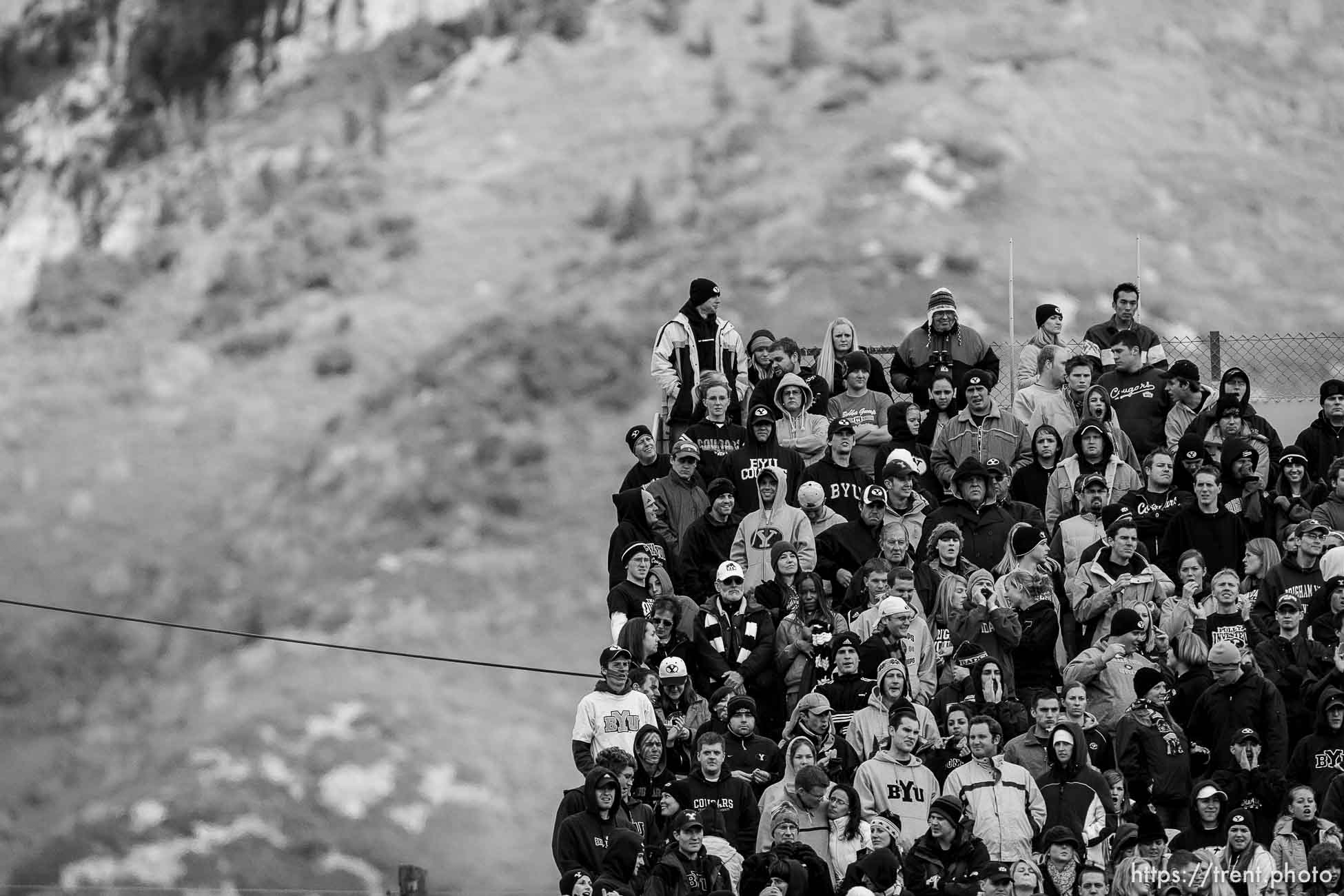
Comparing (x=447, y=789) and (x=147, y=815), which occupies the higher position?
(x=447, y=789)

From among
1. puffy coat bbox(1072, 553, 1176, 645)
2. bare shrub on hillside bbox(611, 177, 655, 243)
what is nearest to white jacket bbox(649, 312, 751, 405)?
puffy coat bbox(1072, 553, 1176, 645)

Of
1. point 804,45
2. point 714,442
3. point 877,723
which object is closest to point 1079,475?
point 714,442

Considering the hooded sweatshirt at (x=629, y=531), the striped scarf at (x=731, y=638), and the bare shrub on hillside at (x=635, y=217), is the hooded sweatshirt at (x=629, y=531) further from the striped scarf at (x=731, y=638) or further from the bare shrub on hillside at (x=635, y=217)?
the bare shrub on hillside at (x=635, y=217)

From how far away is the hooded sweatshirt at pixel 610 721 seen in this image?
14.4m

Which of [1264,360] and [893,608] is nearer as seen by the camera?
[893,608]

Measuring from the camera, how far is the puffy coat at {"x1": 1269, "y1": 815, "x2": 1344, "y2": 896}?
13.0 meters

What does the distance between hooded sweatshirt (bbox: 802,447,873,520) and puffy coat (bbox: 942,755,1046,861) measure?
Result: 2.95 m

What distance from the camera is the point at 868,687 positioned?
1430cm

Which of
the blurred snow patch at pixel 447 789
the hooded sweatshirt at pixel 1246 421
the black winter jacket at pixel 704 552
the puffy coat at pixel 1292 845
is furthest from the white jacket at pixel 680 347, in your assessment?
the blurred snow patch at pixel 447 789

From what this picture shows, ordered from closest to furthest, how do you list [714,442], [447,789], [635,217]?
[714,442], [447,789], [635,217]

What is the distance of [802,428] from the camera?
55.0 ft

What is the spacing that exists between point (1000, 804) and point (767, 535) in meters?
2.84

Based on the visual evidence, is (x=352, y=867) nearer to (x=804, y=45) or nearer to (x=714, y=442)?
(x=804, y=45)

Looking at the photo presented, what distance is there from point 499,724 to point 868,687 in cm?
2677
